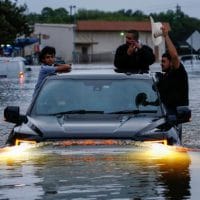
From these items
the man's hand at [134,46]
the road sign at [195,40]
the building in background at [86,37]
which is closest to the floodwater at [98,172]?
the man's hand at [134,46]

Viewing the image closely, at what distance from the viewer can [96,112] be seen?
30.5 ft

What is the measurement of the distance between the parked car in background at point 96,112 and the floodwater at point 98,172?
90 cm

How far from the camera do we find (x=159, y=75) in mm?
11391

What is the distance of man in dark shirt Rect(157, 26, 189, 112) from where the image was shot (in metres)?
11.1

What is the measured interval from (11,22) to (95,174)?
7102 centimetres

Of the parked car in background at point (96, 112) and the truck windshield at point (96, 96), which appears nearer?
the parked car in background at point (96, 112)

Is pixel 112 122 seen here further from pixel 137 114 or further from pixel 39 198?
pixel 39 198

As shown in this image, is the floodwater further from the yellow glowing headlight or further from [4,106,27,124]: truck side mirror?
[4,106,27,124]: truck side mirror

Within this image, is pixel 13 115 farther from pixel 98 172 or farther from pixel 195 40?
pixel 195 40

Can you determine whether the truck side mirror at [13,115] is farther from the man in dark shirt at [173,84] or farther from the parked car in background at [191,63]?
the parked car in background at [191,63]

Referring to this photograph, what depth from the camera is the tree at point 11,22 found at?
235 ft

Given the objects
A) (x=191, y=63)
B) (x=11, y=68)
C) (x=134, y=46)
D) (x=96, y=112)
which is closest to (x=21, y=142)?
(x=96, y=112)

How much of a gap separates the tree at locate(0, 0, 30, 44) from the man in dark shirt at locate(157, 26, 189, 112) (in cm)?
6011

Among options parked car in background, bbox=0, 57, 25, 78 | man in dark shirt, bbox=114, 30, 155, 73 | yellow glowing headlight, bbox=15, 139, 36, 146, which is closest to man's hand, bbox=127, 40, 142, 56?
man in dark shirt, bbox=114, 30, 155, 73
